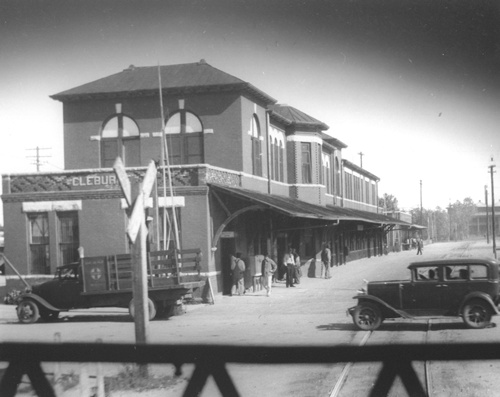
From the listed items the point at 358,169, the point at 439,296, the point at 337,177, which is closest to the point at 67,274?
the point at 439,296

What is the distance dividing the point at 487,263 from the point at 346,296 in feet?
28.9

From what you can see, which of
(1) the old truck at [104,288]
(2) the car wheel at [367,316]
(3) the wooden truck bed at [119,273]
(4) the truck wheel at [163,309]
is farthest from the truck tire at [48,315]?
(2) the car wheel at [367,316]

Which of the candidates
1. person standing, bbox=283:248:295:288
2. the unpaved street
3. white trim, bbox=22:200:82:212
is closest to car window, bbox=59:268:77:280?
the unpaved street

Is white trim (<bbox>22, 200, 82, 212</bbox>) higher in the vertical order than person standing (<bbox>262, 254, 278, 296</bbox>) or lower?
higher

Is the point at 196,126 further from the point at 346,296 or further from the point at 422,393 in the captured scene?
the point at 422,393

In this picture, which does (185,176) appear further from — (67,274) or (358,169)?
(358,169)

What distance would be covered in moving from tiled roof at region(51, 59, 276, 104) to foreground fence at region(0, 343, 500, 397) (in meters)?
23.4

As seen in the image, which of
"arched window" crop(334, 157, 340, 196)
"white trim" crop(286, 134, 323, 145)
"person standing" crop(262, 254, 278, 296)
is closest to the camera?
"person standing" crop(262, 254, 278, 296)

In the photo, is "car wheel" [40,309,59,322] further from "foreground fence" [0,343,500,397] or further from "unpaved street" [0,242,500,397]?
"foreground fence" [0,343,500,397]

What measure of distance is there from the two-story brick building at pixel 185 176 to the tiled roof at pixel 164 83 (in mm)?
47

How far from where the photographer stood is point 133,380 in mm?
8938

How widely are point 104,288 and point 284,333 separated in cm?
544

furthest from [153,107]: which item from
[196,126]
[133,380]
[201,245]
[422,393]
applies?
[422,393]

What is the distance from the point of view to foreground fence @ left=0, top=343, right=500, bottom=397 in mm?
2396
